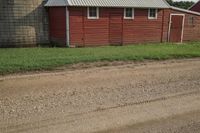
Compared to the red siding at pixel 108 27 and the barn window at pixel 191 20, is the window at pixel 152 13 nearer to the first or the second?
the red siding at pixel 108 27

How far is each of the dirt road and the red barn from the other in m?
8.45

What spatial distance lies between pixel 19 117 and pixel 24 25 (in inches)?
562

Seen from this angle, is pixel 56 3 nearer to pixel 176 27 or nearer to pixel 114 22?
pixel 114 22

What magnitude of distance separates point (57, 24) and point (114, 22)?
3892 mm

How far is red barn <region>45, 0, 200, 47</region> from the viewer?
20453 millimetres

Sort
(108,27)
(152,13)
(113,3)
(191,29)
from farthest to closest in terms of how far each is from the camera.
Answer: (191,29), (152,13), (108,27), (113,3)

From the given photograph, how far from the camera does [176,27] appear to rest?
2577cm

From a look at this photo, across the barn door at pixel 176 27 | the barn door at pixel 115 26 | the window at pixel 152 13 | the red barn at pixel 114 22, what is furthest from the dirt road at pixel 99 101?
the barn door at pixel 176 27

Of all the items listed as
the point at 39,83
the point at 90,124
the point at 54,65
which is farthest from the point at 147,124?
the point at 54,65

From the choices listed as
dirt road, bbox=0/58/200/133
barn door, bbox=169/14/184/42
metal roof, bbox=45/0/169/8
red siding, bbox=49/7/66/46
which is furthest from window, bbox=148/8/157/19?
dirt road, bbox=0/58/200/133

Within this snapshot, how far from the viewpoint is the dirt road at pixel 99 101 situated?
656cm

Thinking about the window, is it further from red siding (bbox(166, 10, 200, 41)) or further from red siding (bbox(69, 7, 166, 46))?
red siding (bbox(166, 10, 200, 41))

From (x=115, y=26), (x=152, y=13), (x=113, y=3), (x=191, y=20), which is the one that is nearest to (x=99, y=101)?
(x=113, y=3)

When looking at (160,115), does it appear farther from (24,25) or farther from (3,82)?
(24,25)
